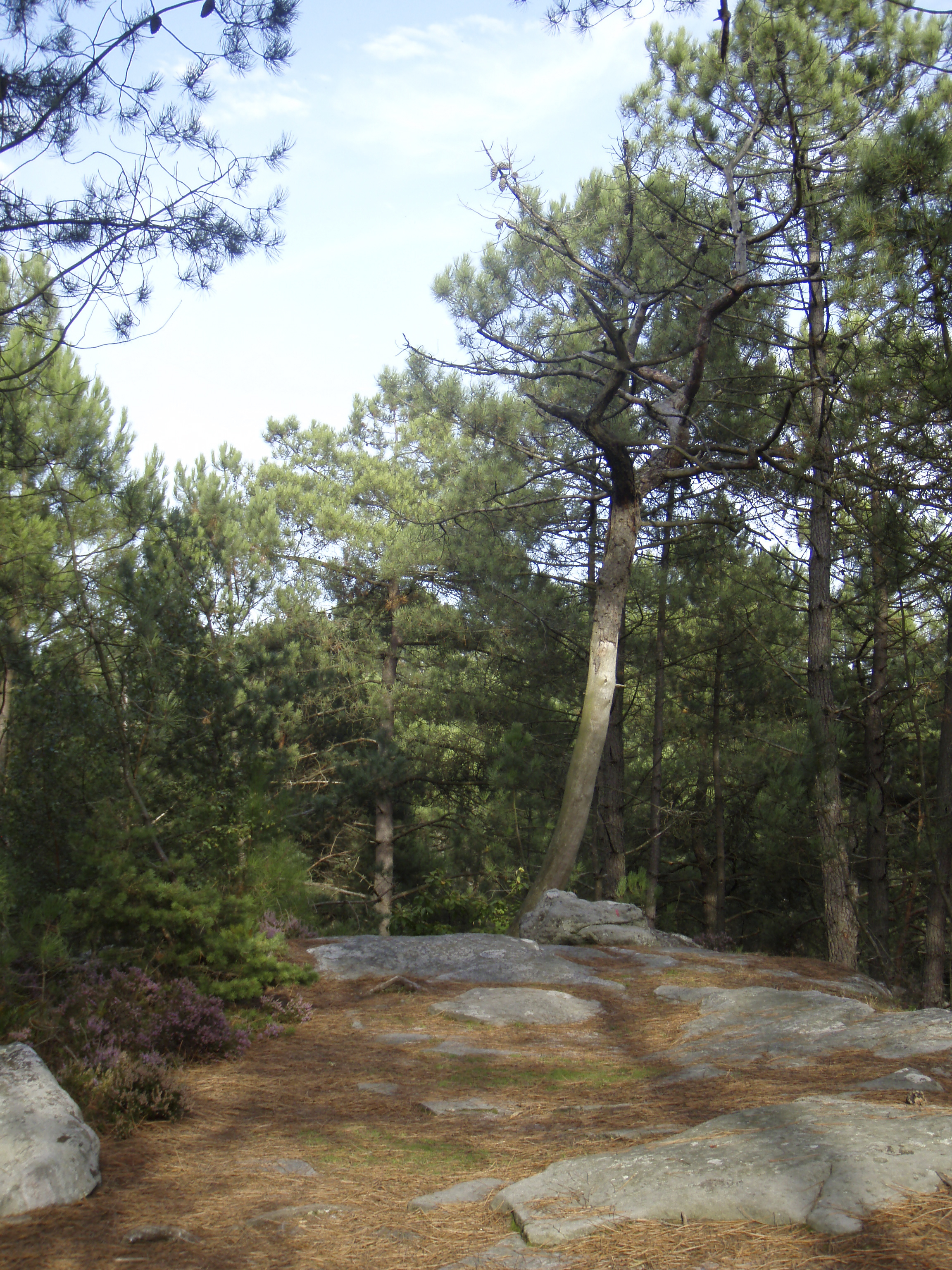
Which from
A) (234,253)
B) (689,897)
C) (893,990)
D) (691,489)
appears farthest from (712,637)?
(234,253)

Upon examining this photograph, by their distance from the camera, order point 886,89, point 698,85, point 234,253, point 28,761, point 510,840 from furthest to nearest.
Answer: point 510,840, point 698,85, point 886,89, point 28,761, point 234,253

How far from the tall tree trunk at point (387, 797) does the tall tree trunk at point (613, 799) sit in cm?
447

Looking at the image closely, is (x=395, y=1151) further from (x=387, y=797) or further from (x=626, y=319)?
(x=387, y=797)

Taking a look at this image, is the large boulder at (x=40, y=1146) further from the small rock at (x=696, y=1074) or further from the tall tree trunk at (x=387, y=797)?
the tall tree trunk at (x=387, y=797)

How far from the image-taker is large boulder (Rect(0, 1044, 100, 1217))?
2.58 m

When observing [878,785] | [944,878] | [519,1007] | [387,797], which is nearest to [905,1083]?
[519,1007]

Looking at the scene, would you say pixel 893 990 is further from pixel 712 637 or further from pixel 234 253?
pixel 234 253

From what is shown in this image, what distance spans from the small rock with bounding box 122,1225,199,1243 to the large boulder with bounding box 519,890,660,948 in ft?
17.3

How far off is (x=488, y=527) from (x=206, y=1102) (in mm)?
9353

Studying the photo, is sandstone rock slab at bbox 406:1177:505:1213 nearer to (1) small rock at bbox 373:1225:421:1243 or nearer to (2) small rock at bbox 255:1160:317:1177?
(1) small rock at bbox 373:1225:421:1243

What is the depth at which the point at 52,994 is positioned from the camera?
4.05 metres

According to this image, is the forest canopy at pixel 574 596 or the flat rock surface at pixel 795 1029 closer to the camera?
the flat rock surface at pixel 795 1029

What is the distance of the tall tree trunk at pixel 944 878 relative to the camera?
8289 mm

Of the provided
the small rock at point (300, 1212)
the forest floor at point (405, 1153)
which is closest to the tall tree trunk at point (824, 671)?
the forest floor at point (405, 1153)
